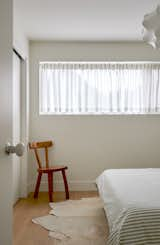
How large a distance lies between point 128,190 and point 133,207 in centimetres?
50

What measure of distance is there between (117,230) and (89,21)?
286cm

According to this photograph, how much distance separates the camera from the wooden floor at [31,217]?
284 cm

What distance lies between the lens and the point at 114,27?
13.8 feet

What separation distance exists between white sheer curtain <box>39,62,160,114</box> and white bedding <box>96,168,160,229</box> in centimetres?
167

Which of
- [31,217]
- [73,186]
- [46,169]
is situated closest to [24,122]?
[46,169]

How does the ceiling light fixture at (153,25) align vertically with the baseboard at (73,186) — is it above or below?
above

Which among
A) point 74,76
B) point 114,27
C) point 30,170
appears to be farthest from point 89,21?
point 30,170

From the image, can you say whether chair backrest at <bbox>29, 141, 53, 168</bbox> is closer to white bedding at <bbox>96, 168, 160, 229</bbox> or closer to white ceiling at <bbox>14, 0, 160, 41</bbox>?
white bedding at <bbox>96, 168, 160, 229</bbox>

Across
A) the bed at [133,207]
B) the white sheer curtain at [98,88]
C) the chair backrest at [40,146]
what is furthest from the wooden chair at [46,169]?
the bed at [133,207]

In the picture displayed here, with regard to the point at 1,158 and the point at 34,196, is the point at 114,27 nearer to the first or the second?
the point at 34,196

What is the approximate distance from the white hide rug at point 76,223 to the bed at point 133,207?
1.30ft

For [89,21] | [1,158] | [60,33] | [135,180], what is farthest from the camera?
[60,33]

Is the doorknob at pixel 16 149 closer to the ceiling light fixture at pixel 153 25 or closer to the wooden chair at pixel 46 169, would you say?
the ceiling light fixture at pixel 153 25

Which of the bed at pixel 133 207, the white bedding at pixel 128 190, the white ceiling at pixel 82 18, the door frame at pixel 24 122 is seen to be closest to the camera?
the bed at pixel 133 207
